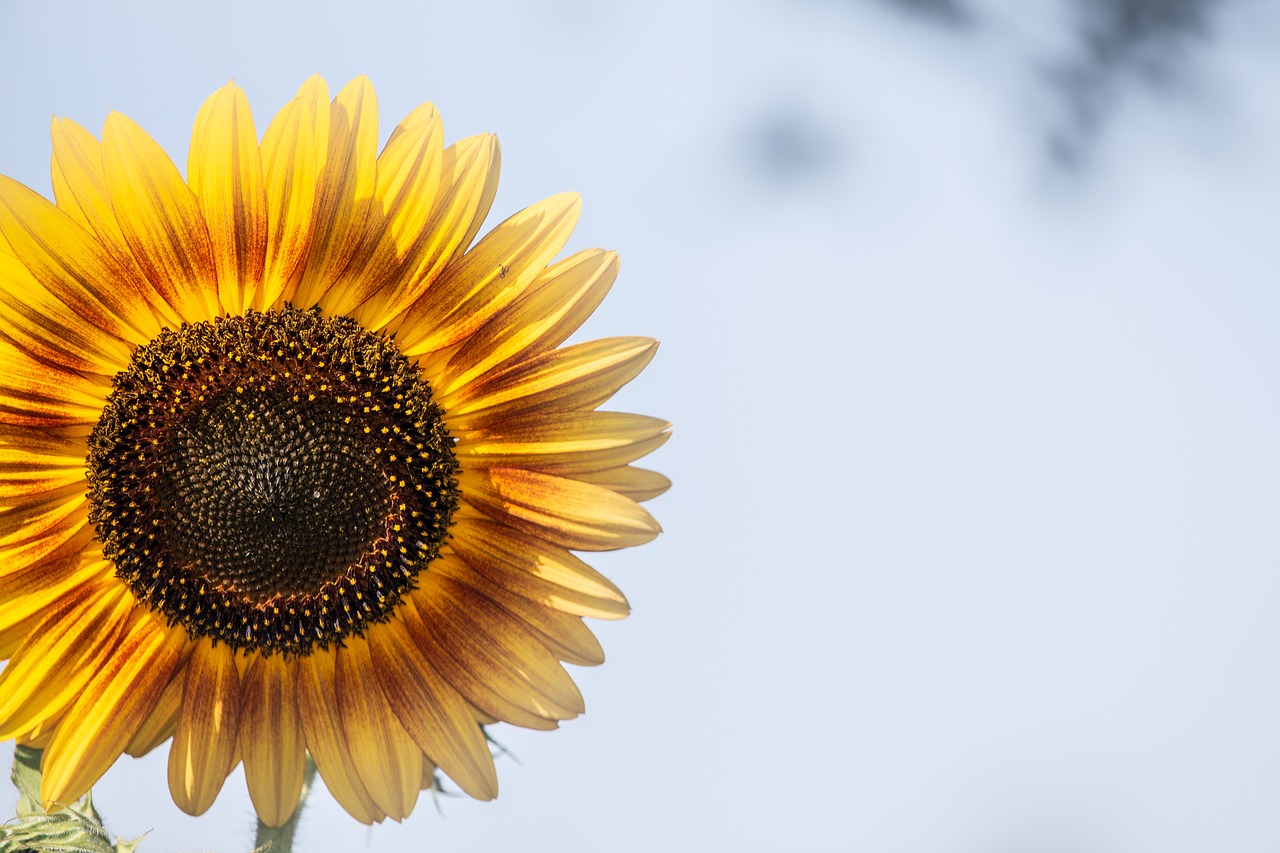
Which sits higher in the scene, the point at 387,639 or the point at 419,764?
the point at 387,639

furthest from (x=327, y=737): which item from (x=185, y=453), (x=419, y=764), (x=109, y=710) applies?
(x=185, y=453)

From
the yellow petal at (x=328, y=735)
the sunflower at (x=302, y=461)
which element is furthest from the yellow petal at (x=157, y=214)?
the yellow petal at (x=328, y=735)

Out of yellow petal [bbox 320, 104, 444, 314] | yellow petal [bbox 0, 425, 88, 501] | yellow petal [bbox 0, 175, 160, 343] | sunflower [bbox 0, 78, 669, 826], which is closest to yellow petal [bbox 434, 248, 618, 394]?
sunflower [bbox 0, 78, 669, 826]

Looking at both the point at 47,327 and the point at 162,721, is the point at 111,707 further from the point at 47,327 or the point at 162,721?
the point at 47,327

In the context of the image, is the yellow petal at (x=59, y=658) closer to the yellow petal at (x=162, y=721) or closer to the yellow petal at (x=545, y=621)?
the yellow petal at (x=162, y=721)

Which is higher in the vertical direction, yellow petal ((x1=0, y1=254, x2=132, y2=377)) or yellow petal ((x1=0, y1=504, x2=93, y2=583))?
yellow petal ((x1=0, y1=254, x2=132, y2=377))

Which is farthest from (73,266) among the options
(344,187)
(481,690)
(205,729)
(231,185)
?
(481,690)

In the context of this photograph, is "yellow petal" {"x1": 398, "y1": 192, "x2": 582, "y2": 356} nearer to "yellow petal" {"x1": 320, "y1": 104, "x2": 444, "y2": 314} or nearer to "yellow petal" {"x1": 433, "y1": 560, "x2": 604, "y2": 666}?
"yellow petal" {"x1": 320, "y1": 104, "x2": 444, "y2": 314}

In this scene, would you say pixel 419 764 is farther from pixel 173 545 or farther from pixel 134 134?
pixel 134 134
